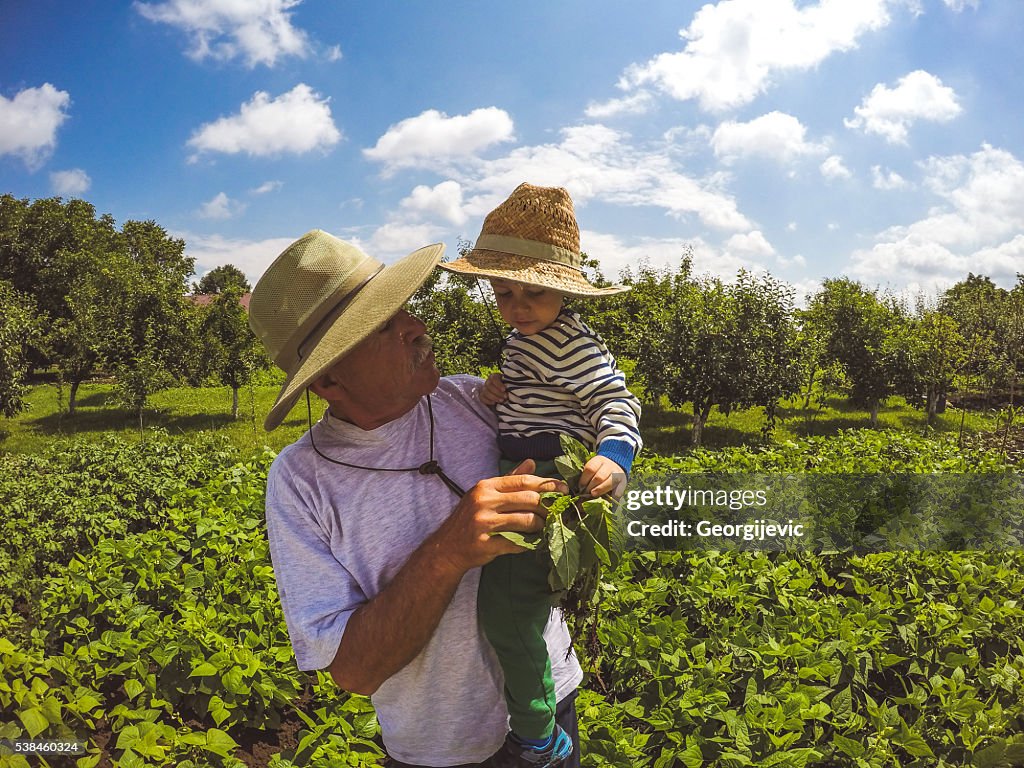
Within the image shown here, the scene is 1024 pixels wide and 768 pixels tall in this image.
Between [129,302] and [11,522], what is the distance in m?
15.9

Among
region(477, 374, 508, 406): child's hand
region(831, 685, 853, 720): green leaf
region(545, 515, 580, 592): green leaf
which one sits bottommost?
region(831, 685, 853, 720): green leaf

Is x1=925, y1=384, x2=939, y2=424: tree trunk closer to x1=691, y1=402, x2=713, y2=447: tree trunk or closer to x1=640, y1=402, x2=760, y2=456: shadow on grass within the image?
x1=640, y1=402, x2=760, y2=456: shadow on grass

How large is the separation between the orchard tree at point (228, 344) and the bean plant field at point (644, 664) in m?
14.2

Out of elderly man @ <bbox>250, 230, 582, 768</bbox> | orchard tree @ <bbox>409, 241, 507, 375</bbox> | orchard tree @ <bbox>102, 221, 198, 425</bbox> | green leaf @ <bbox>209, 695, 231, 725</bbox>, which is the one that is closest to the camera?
elderly man @ <bbox>250, 230, 582, 768</bbox>

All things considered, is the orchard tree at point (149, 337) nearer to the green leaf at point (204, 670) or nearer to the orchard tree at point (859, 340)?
the green leaf at point (204, 670)

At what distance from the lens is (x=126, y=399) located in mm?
16891

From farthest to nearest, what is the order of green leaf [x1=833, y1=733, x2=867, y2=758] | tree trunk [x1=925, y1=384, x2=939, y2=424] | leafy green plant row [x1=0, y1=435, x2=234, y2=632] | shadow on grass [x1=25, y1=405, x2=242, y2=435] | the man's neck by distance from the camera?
shadow on grass [x1=25, y1=405, x2=242, y2=435] < tree trunk [x1=925, y1=384, x2=939, y2=424] < leafy green plant row [x1=0, y1=435, x2=234, y2=632] < green leaf [x1=833, y1=733, x2=867, y2=758] < the man's neck

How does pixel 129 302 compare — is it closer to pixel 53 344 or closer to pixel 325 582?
pixel 53 344

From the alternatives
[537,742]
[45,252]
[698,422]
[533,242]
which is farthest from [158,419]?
[537,742]

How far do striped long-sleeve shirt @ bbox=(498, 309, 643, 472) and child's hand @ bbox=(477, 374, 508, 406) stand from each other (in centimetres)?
2

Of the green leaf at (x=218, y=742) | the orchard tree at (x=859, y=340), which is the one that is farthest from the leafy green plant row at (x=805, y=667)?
the orchard tree at (x=859, y=340)

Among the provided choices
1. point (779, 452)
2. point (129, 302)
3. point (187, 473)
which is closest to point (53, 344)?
point (129, 302)

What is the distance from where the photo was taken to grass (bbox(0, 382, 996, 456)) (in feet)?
51.6

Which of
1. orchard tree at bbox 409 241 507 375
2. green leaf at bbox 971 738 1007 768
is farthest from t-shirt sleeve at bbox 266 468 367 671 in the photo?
orchard tree at bbox 409 241 507 375
